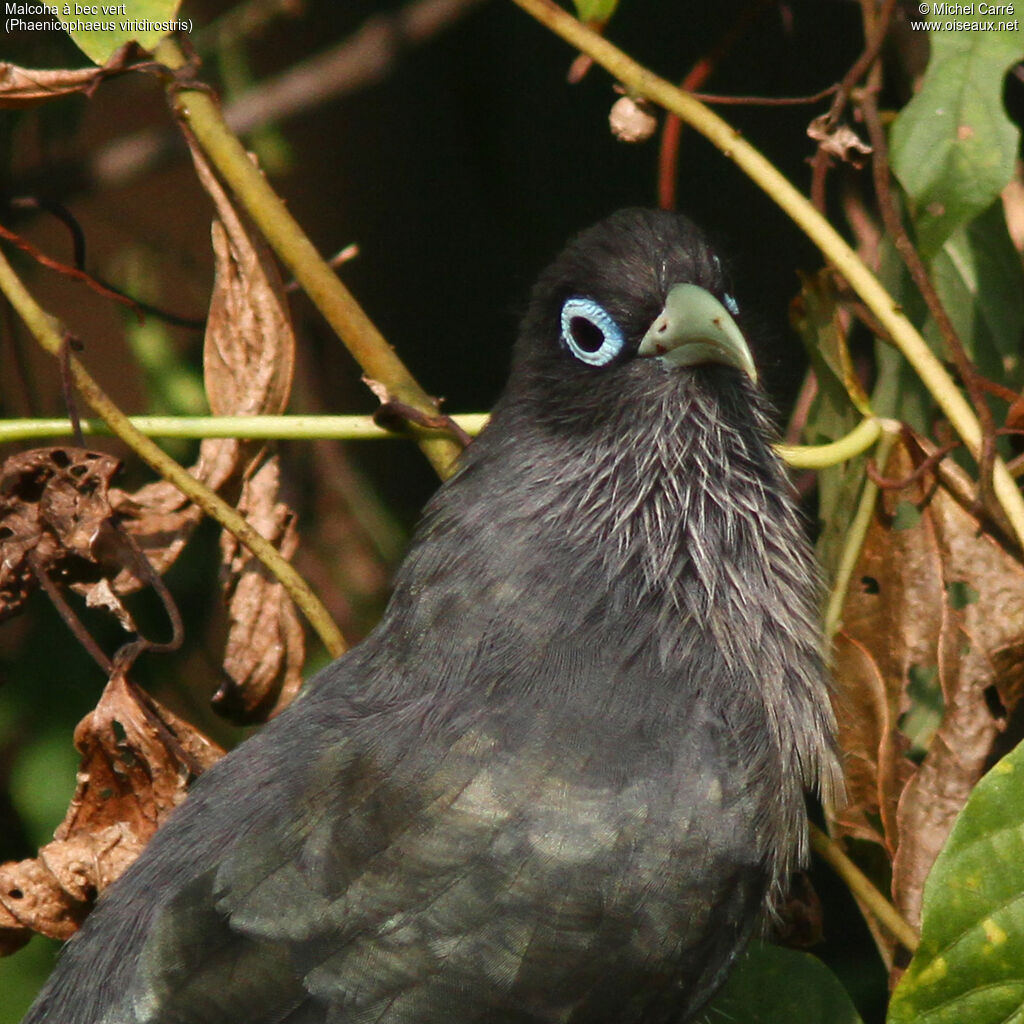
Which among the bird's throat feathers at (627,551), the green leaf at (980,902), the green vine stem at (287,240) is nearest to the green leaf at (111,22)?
the green vine stem at (287,240)

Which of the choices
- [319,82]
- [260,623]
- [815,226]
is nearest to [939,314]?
[815,226]

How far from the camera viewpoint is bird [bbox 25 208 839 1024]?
1.96 m

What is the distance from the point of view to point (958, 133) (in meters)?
2.23

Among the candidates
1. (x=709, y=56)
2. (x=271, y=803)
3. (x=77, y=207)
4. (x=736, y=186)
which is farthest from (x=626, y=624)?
(x=77, y=207)

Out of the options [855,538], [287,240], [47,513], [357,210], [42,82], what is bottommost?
[855,538]

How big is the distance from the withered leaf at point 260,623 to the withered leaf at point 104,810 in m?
0.13

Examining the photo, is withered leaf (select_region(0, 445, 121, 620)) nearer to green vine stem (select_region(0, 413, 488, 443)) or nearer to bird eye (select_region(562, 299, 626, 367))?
green vine stem (select_region(0, 413, 488, 443))

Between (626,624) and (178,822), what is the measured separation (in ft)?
2.56

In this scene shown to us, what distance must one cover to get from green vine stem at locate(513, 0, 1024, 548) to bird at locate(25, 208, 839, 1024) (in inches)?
5.9

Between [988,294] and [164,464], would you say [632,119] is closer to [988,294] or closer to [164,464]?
[988,294]

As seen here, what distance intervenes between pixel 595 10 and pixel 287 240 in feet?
2.16

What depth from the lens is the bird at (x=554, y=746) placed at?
1.96 m

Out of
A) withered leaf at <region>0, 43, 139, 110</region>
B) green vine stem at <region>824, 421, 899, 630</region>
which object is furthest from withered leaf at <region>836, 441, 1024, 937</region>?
withered leaf at <region>0, 43, 139, 110</region>

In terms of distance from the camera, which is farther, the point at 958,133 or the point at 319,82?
the point at 319,82
